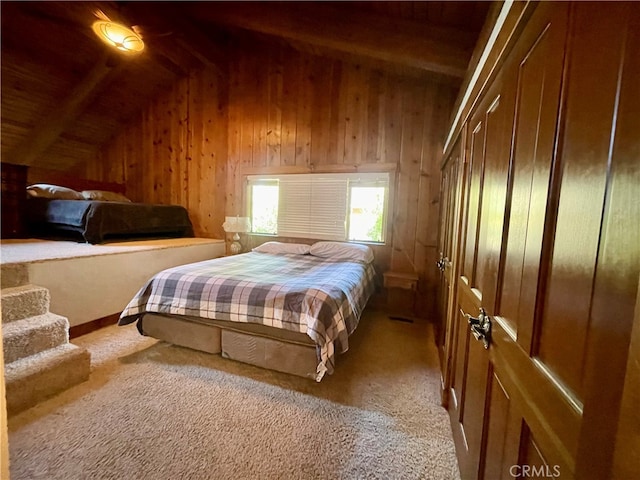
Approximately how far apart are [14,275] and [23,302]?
14.2 inches

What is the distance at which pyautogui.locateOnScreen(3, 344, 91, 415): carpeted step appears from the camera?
1.52m

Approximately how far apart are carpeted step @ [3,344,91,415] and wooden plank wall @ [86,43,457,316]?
8.71 ft

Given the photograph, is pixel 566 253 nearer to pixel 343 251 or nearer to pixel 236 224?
pixel 343 251

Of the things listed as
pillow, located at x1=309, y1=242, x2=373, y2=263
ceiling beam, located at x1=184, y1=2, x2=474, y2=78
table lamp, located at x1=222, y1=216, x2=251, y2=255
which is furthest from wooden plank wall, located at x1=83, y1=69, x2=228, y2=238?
pillow, located at x1=309, y1=242, x2=373, y2=263

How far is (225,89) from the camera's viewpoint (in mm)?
4250

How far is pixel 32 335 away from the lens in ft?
5.66

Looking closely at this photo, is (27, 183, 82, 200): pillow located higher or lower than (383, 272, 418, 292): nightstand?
higher

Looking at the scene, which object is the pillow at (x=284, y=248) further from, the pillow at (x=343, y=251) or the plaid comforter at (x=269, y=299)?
the plaid comforter at (x=269, y=299)

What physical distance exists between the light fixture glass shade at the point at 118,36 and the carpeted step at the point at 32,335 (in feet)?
8.20

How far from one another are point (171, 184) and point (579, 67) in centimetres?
520

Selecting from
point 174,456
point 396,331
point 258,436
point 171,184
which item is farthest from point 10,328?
point 171,184

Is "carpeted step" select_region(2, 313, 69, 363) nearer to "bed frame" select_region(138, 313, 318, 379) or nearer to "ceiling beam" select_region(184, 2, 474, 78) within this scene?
"bed frame" select_region(138, 313, 318, 379)

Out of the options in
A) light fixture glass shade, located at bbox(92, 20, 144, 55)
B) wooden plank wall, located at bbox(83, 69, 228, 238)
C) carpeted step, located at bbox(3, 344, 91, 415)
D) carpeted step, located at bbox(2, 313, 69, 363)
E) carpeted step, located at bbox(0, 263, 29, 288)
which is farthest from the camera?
wooden plank wall, located at bbox(83, 69, 228, 238)

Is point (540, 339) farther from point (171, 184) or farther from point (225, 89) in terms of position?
point (171, 184)
